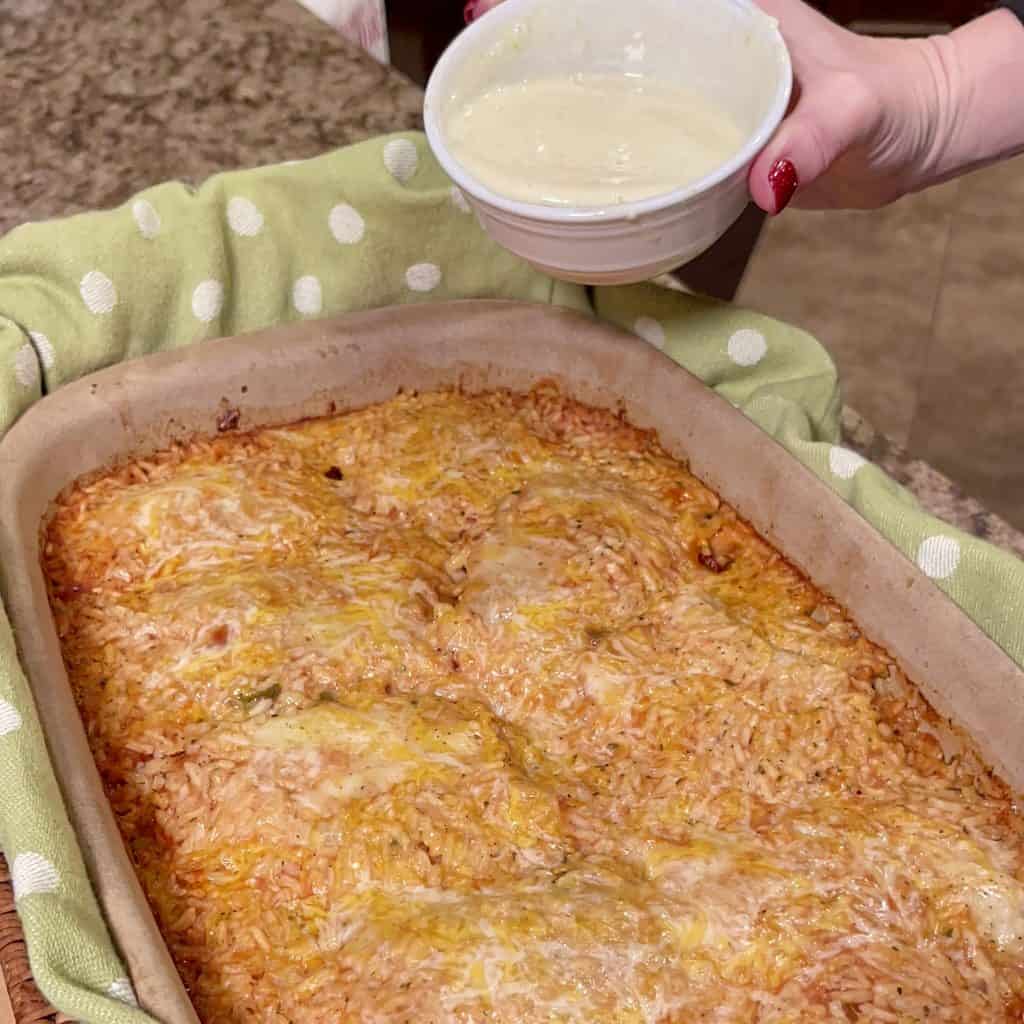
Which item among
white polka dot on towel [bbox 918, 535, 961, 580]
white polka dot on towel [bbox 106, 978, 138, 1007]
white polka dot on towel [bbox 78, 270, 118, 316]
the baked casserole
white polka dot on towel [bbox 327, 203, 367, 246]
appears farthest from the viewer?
white polka dot on towel [bbox 327, 203, 367, 246]

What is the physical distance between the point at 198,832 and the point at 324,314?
811mm

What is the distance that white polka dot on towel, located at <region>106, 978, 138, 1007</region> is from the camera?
1.02m

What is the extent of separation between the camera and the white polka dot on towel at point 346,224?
5.73ft

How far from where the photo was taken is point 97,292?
63.9 inches

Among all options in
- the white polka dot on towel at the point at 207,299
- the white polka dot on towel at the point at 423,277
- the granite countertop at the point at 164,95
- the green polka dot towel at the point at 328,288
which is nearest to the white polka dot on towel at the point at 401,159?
the green polka dot towel at the point at 328,288

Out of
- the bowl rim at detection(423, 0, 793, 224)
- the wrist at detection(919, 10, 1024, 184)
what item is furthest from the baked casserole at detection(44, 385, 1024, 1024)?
the wrist at detection(919, 10, 1024, 184)

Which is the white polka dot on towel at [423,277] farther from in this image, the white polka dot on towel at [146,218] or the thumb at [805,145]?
the thumb at [805,145]

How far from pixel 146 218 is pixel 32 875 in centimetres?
95

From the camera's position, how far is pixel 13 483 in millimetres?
1471

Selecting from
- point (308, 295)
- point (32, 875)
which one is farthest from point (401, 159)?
point (32, 875)

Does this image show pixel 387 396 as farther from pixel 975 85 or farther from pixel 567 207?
pixel 975 85

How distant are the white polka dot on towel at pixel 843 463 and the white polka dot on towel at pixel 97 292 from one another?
0.99 m

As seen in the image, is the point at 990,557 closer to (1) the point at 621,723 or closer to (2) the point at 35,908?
(1) the point at 621,723

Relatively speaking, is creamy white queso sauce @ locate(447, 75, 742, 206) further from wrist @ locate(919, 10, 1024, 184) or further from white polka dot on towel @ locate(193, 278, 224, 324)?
white polka dot on towel @ locate(193, 278, 224, 324)
